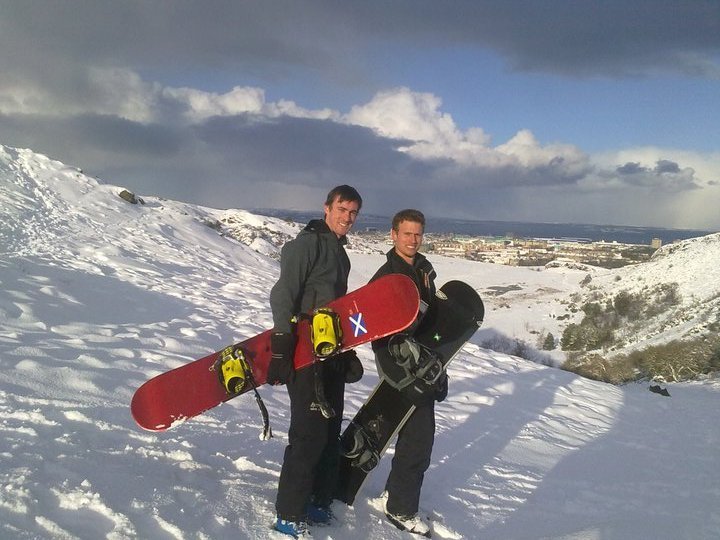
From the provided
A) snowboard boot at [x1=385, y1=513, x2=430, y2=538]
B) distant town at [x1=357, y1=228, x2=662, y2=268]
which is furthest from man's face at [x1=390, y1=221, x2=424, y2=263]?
distant town at [x1=357, y1=228, x2=662, y2=268]

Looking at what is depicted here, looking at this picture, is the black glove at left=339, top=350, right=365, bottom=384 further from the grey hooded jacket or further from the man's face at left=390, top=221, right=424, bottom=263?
the man's face at left=390, top=221, right=424, bottom=263

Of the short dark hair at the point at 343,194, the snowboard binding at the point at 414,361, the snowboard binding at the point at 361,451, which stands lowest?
the snowboard binding at the point at 361,451

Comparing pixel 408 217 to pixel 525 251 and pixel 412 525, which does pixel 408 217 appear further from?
pixel 525 251

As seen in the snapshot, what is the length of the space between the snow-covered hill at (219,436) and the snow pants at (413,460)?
0.22 m

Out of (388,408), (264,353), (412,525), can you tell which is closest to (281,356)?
(264,353)

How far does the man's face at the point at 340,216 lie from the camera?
3240 mm

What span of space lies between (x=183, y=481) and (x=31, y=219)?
13.7 meters

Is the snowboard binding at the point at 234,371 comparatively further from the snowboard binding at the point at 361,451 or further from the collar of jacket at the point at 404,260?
the collar of jacket at the point at 404,260

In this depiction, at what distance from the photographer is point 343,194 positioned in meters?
3.28

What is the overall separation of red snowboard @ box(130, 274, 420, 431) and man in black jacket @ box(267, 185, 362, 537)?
16cm

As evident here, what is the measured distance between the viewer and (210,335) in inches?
325

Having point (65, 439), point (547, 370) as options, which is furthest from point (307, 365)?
point (547, 370)

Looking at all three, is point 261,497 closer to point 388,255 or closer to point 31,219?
point 388,255

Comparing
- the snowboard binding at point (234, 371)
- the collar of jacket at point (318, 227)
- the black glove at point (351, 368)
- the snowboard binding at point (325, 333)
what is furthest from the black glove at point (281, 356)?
the collar of jacket at point (318, 227)
